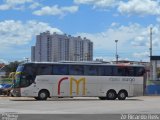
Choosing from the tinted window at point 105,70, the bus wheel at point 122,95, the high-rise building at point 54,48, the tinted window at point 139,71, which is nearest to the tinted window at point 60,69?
the tinted window at point 105,70

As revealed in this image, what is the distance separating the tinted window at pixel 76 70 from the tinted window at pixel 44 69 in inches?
72.1

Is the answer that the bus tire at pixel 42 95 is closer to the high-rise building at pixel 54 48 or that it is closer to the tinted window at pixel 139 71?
the tinted window at pixel 139 71

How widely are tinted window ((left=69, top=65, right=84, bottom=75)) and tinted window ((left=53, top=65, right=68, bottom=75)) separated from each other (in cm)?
44

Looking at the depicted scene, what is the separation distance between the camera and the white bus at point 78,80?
124ft

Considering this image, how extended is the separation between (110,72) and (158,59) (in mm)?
54788

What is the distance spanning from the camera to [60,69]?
38.5 meters

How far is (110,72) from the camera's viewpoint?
4022 centimetres

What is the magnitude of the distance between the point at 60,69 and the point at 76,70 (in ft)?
4.67

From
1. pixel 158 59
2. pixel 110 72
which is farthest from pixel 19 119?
pixel 158 59

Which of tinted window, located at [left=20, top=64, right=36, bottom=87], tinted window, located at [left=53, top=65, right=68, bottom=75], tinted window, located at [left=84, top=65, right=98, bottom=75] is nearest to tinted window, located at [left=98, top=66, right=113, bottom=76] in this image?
tinted window, located at [left=84, top=65, right=98, bottom=75]

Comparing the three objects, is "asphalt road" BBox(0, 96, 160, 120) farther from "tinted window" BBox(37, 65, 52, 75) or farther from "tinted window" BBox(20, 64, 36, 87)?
"tinted window" BBox(37, 65, 52, 75)

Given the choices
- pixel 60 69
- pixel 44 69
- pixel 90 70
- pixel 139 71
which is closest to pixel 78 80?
pixel 90 70

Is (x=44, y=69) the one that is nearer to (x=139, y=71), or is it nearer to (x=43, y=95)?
(x=43, y=95)

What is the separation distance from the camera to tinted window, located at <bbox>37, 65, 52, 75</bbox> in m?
37.7
